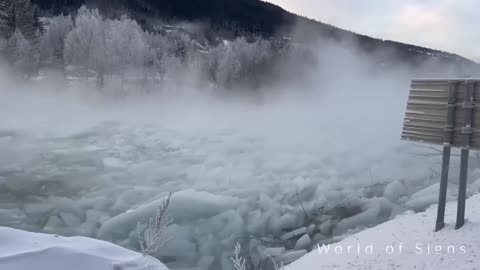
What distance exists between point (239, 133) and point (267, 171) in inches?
336

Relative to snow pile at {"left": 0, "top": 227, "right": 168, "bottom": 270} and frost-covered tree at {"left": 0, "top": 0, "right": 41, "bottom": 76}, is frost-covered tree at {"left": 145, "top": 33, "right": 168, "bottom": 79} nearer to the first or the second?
frost-covered tree at {"left": 0, "top": 0, "right": 41, "bottom": 76}

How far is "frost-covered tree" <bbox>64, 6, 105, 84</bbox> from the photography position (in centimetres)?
3516

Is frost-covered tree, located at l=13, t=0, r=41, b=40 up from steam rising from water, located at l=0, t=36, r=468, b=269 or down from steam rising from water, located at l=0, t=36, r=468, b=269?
up

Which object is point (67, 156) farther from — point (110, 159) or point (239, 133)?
point (239, 133)

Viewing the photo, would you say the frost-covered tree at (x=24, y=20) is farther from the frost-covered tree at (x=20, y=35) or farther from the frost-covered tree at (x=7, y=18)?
the frost-covered tree at (x=7, y=18)

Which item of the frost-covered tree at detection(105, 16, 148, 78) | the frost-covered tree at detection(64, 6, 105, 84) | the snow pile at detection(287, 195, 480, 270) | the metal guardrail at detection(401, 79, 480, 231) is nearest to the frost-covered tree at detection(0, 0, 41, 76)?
the frost-covered tree at detection(64, 6, 105, 84)

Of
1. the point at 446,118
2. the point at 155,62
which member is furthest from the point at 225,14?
the point at 446,118

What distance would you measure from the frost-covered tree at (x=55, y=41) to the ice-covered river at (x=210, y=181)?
14954 mm

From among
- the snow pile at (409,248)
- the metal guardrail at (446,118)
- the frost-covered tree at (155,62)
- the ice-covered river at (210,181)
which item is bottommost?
the ice-covered river at (210,181)

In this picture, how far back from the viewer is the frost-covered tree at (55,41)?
36.5m

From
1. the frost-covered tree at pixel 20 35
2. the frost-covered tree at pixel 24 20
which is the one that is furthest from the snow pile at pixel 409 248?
the frost-covered tree at pixel 24 20

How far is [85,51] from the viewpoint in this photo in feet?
116

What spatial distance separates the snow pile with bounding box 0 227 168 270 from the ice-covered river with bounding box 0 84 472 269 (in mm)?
3489

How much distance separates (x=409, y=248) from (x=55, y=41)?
4123 centimetres
